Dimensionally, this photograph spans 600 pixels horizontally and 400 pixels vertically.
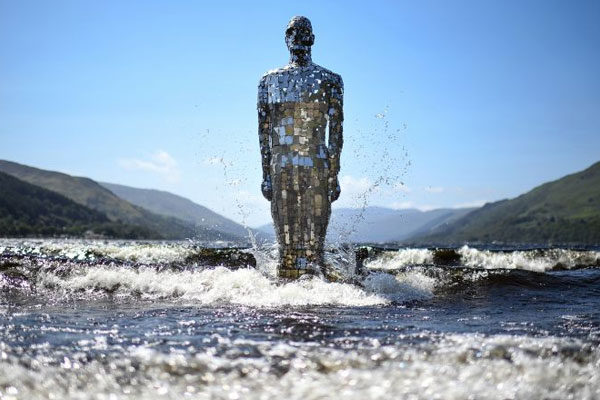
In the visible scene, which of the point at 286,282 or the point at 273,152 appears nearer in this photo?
the point at 286,282

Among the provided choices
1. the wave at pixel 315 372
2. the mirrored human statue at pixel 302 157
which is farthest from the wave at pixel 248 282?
the wave at pixel 315 372

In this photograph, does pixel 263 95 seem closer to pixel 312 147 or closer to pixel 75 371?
pixel 312 147

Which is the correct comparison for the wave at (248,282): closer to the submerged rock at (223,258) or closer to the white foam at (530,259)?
the submerged rock at (223,258)

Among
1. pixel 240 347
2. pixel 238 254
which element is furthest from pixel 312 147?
pixel 238 254

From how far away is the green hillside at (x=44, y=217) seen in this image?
13862 cm

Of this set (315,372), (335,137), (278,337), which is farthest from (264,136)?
(315,372)

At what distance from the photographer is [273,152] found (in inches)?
375

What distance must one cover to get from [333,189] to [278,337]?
4.98 meters

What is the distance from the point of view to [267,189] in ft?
31.8

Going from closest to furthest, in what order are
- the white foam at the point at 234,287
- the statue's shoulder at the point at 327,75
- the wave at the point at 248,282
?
1. the white foam at the point at 234,287
2. the wave at the point at 248,282
3. the statue's shoulder at the point at 327,75

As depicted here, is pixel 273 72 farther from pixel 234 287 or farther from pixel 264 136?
pixel 234 287

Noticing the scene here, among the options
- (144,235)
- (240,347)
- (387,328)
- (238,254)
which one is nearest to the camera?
(240,347)

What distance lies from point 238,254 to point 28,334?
1154cm

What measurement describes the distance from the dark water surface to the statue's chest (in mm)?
3277
